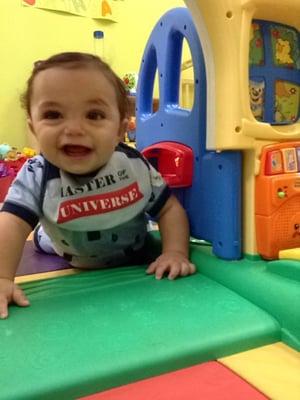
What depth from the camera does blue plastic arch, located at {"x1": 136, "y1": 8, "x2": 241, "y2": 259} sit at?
2.10 ft

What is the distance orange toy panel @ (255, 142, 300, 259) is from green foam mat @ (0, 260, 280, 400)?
0.09m

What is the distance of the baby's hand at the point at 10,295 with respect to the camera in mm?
526

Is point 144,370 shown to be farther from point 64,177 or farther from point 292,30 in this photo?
point 292,30

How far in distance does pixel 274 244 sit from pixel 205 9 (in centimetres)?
31

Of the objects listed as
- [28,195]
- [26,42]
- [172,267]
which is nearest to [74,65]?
[28,195]

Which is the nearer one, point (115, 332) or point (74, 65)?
point (115, 332)

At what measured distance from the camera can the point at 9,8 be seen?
1776mm

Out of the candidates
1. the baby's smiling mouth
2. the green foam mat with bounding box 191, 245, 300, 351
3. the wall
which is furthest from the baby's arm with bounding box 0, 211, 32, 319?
the wall

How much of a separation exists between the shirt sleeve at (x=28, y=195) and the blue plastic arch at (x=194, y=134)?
0.23 m

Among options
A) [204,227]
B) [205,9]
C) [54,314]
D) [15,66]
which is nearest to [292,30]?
[205,9]

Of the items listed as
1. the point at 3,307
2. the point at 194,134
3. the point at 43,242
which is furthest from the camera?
the point at 43,242

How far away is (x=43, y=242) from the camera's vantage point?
824 millimetres

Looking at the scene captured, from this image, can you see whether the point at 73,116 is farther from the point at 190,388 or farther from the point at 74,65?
the point at 190,388

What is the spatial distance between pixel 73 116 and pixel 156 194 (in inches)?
7.4
